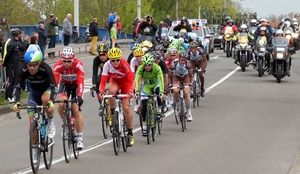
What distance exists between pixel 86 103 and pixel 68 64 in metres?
9.28

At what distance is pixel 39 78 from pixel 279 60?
56.7ft

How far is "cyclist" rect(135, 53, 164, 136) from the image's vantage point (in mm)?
14641

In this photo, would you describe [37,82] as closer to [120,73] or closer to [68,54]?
[68,54]

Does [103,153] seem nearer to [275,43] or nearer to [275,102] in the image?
[275,102]

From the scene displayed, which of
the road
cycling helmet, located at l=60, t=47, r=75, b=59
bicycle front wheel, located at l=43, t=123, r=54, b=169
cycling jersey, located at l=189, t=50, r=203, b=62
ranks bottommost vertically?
the road

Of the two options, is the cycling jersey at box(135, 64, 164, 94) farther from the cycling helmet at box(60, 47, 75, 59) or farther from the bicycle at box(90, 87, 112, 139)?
the cycling helmet at box(60, 47, 75, 59)

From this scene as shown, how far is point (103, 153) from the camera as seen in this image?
13.5 metres

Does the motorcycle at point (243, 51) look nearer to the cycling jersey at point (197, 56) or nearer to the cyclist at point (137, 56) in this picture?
the cycling jersey at point (197, 56)

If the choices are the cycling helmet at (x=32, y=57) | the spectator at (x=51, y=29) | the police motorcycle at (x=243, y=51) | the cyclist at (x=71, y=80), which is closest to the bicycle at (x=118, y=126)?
the cyclist at (x=71, y=80)

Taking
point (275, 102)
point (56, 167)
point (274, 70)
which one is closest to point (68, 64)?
point (56, 167)

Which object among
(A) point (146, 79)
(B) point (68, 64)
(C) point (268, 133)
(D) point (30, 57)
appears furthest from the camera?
(C) point (268, 133)

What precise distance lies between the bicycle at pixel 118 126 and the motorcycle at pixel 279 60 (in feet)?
49.1

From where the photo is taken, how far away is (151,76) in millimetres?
15148

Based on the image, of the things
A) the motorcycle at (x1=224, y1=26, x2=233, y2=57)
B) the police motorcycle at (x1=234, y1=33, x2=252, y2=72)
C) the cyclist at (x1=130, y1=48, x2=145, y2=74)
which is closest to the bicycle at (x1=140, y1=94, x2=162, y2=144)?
the cyclist at (x1=130, y1=48, x2=145, y2=74)
